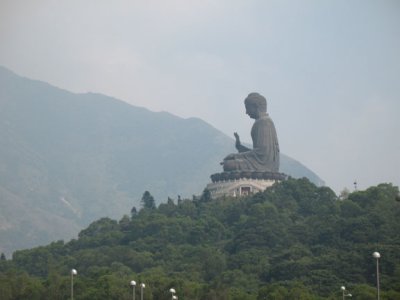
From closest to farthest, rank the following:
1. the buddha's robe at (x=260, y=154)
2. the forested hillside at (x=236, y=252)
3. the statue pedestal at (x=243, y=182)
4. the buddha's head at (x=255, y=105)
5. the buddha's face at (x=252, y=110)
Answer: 1. the forested hillside at (x=236, y=252)
2. the buddha's robe at (x=260, y=154)
3. the statue pedestal at (x=243, y=182)
4. the buddha's head at (x=255, y=105)
5. the buddha's face at (x=252, y=110)

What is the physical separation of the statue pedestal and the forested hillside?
1.87 meters

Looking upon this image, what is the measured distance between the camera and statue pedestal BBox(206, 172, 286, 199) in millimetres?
119500

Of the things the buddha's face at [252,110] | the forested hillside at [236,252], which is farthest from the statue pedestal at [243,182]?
the buddha's face at [252,110]

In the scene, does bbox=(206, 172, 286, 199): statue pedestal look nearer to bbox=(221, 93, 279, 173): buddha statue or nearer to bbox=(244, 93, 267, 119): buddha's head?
bbox=(221, 93, 279, 173): buddha statue

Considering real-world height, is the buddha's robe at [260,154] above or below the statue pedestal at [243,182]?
above

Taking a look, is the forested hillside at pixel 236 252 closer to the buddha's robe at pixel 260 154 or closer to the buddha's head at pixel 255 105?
the buddha's robe at pixel 260 154

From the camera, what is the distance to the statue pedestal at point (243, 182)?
4705 inches

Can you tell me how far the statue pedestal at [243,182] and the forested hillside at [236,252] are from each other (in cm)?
187

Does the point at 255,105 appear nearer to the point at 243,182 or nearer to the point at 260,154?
the point at 260,154

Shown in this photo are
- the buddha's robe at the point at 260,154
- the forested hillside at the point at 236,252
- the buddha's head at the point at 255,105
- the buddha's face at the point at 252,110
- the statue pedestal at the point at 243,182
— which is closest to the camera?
the forested hillside at the point at 236,252

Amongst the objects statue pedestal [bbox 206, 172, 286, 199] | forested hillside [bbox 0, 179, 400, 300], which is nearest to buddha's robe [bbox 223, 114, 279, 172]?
statue pedestal [bbox 206, 172, 286, 199]

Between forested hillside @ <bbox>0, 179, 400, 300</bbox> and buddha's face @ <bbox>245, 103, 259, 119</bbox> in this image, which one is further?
buddha's face @ <bbox>245, 103, 259, 119</bbox>

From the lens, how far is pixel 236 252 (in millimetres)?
102750

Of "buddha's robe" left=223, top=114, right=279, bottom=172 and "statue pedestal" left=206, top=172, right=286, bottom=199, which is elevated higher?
"buddha's robe" left=223, top=114, right=279, bottom=172
